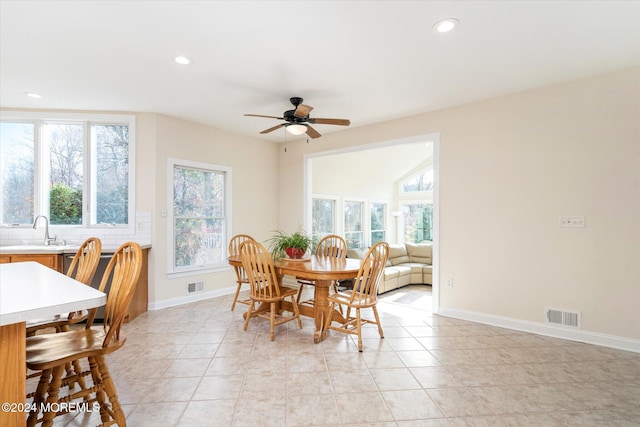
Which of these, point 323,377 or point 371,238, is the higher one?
point 371,238

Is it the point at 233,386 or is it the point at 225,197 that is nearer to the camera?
the point at 233,386

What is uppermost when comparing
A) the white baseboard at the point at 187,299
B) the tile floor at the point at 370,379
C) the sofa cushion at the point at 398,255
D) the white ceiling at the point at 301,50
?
the white ceiling at the point at 301,50

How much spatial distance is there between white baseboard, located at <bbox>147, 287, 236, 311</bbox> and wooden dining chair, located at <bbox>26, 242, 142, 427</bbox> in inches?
97.3

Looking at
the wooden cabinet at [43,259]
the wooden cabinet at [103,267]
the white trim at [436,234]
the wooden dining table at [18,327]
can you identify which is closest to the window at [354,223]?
the white trim at [436,234]

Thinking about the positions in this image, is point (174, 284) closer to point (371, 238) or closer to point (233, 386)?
point (233, 386)

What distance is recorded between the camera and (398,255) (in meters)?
6.24

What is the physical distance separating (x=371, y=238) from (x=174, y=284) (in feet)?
15.8

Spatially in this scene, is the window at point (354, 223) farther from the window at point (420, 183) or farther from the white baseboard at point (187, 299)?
the white baseboard at point (187, 299)

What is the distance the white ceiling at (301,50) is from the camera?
2057mm

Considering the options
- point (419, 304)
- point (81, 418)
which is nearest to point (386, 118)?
point (419, 304)

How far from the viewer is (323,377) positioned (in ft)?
7.66

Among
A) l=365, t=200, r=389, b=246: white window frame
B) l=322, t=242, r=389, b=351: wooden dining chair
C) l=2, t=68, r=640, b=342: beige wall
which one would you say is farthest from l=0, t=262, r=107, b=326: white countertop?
l=365, t=200, r=389, b=246: white window frame

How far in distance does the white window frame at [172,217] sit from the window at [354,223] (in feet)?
9.56

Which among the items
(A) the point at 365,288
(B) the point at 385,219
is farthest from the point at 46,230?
(B) the point at 385,219
